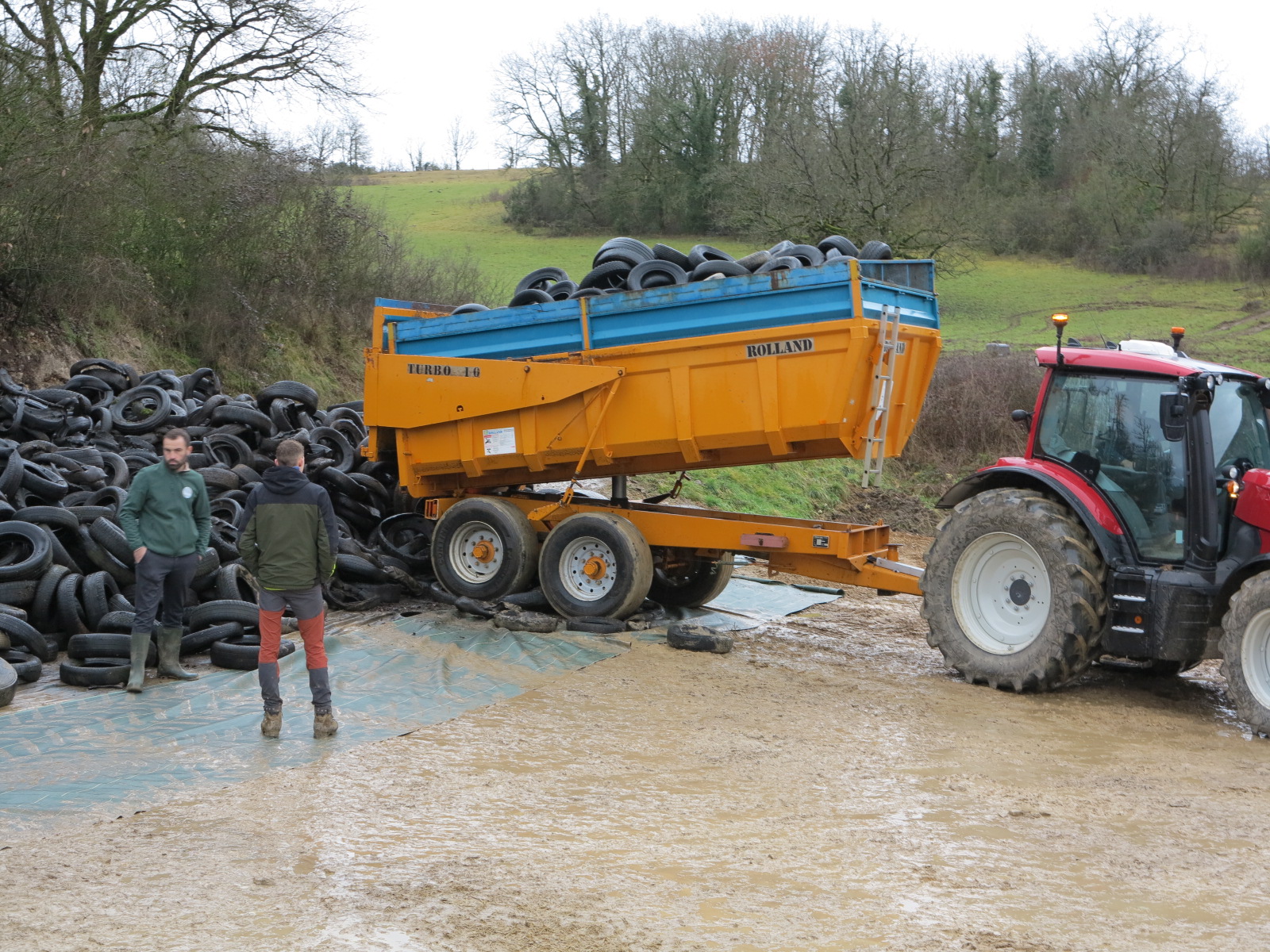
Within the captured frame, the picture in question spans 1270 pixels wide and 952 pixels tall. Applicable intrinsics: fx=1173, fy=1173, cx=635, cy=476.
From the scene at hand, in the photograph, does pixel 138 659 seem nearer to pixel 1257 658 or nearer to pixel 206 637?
pixel 206 637

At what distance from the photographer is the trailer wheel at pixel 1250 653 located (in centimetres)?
654

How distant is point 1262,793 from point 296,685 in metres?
5.50

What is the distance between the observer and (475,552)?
32.3ft

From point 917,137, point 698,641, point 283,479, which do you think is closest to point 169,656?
point 283,479

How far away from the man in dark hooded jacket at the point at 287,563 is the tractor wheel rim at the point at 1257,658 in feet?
16.8

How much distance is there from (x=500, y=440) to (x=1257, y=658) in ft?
18.5

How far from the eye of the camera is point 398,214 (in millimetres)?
48438

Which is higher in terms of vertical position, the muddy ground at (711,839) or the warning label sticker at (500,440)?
the warning label sticker at (500,440)

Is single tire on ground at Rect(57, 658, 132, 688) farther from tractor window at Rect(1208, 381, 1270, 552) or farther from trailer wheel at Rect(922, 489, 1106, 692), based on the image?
tractor window at Rect(1208, 381, 1270, 552)

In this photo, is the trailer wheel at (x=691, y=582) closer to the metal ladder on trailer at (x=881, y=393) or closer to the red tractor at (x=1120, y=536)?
the metal ladder on trailer at (x=881, y=393)

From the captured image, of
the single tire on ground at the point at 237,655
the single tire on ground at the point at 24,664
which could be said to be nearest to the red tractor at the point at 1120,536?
the single tire on ground at the point at 237,655

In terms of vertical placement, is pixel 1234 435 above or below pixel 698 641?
above

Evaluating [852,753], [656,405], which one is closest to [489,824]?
[852,753]

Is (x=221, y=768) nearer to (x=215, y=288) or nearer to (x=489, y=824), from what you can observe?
(x=489, y=824)
